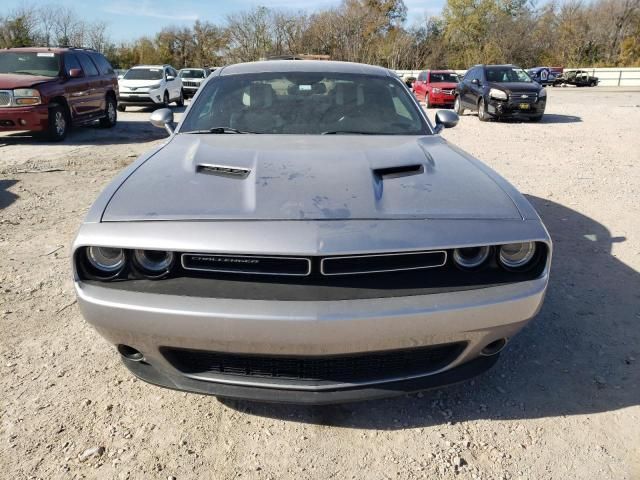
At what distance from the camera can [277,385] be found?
1976 mm

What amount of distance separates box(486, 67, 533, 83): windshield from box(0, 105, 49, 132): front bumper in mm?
11437

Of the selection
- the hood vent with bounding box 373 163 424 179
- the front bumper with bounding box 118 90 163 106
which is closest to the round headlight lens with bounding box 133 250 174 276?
the hood vent with bounding box 373 163 424 179

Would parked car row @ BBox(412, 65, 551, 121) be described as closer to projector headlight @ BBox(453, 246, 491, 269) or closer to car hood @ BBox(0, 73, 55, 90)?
car hood @ BBox(0, 73, 55, 90)

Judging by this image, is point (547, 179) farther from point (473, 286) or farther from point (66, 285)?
point (66, 285)

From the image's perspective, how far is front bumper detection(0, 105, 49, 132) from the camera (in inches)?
367

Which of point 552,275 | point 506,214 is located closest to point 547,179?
point 552,275

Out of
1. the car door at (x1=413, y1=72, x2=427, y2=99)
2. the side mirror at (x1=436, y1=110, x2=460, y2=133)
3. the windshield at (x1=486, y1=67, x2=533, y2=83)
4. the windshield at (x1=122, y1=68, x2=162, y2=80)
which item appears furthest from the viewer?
the car door at (x1=413, y1=72, x2=427, y2=99)

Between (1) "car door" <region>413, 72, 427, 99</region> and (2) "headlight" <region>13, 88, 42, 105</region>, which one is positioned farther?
(1) "car door" <region>413, 72, 427, 99</region>

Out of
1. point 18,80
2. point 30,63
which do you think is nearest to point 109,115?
point 30,63

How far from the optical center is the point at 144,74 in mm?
17141

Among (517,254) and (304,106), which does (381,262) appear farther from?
(304,106)

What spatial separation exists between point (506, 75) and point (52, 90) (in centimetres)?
1178

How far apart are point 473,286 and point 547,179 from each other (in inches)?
219

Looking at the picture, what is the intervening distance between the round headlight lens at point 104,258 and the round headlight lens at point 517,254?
1.61 meters
